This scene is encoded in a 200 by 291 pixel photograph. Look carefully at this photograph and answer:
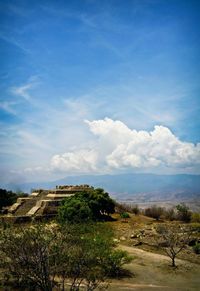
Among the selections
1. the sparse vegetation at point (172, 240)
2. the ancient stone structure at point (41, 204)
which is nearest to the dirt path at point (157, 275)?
the sparse vegetation at point (172, 240)

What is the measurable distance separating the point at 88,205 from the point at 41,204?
5675mm

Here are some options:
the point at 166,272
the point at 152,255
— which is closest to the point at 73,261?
the point at 166,272

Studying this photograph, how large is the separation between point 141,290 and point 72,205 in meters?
16.6

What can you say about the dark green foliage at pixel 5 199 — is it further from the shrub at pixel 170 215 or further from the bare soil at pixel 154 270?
the shrub at pixel 170 215

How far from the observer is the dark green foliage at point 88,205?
31.6 metres

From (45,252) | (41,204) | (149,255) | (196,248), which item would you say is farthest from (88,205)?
(45,252)

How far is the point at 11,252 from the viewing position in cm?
1252

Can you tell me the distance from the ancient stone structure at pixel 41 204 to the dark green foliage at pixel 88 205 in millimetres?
1834

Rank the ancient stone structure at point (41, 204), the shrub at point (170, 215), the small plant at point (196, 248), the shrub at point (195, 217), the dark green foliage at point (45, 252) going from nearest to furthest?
the dark green foliage at point (45, 252), the small plant at point (196, 248), the ancient stone structure at point (41, 204), the shrub at point (195, 217), the shrub at point (170, 215)

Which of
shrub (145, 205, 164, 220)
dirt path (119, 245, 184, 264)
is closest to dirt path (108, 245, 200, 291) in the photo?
dirt path (119, 245, 184, 264)

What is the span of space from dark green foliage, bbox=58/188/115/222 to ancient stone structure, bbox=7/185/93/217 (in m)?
1.83

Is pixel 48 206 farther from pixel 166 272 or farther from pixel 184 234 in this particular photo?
pixel 166 272

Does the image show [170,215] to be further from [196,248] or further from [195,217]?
[196,248]

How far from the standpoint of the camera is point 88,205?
34.9 meters
